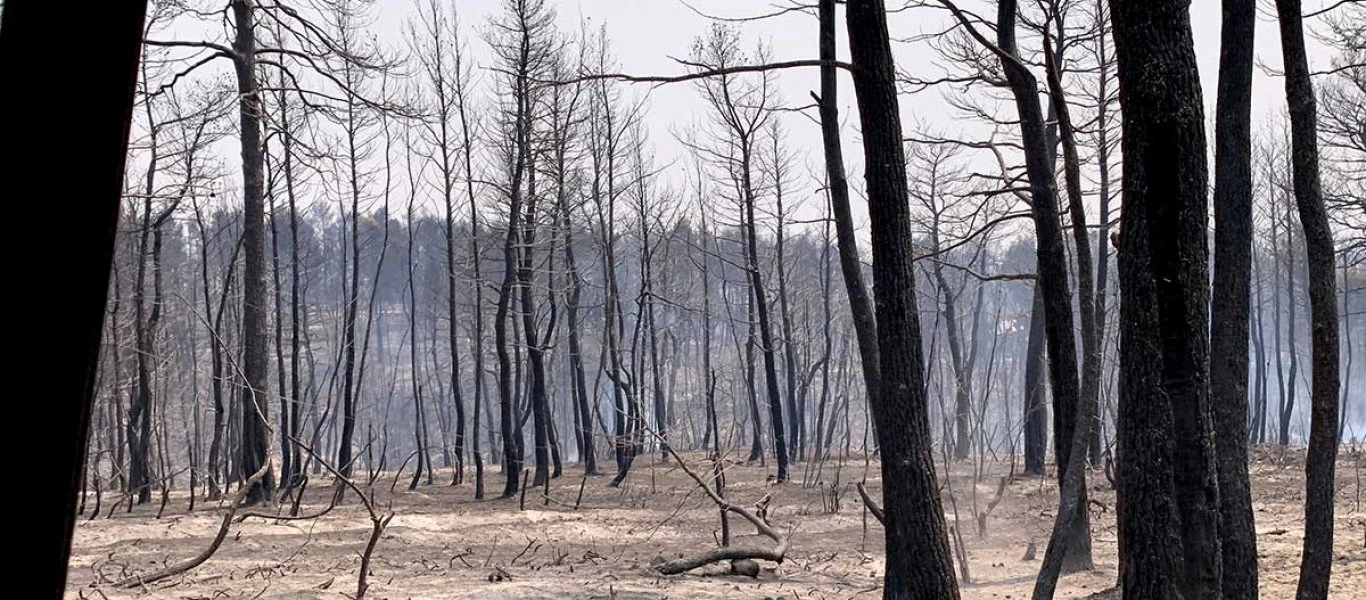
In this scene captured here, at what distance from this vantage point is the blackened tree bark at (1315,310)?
A: 288 inches

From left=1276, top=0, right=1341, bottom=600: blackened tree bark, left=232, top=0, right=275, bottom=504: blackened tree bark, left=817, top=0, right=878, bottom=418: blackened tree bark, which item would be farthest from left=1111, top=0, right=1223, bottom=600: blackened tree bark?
left=232, top=0, right=275, bottom=504: blackened tree bark

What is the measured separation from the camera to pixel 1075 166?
307 inches

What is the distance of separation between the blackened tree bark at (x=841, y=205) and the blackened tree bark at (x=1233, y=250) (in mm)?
2719

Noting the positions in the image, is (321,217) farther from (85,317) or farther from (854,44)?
(85,317)

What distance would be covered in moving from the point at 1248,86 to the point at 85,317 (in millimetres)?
7615

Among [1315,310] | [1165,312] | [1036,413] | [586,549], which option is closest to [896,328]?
[1165,312]

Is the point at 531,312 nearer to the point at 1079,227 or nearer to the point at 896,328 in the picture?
the point at 1079,227

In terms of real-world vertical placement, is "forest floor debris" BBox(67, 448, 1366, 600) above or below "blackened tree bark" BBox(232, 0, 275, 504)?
below

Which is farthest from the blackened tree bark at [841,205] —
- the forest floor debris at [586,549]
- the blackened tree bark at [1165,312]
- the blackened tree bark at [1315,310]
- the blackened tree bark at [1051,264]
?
the blackened tree bark at [1165,312]

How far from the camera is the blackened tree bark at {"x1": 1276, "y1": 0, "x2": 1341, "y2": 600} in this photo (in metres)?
7.32

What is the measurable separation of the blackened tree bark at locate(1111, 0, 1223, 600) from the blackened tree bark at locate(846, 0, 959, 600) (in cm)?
218

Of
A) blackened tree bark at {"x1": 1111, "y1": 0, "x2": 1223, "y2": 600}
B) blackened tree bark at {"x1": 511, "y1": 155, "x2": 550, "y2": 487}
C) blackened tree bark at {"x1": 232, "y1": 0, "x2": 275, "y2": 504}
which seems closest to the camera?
blackened tree bark at {"x1": 1111, "y1": 0, "x2": 1223, "y2": 600}

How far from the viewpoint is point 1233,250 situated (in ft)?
24.8

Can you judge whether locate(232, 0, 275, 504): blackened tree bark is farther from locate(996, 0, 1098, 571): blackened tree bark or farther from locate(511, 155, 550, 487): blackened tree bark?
locate(996, 0, 1098, 571): blackened tree bark
